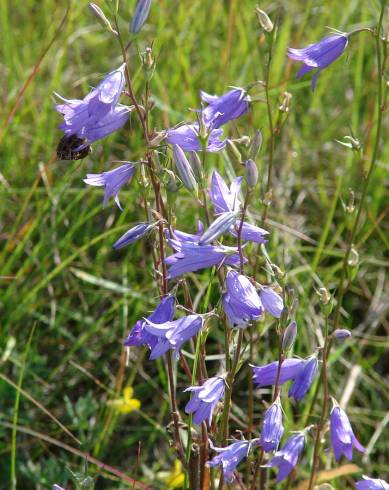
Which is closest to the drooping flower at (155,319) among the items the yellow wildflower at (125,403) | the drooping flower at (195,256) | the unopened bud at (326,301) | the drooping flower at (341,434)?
the drooping flower at (195,256)

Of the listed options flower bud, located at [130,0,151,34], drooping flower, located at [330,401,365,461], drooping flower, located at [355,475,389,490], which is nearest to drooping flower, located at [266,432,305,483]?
drooping flower, located at [330,401,365,461]

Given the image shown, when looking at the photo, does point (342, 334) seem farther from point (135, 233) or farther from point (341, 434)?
point (135, 233)

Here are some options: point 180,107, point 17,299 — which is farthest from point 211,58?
point 17,299

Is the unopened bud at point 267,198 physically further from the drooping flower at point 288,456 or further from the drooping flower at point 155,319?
the drooping flower at point 288,456

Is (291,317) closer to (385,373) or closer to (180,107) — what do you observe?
(385,373)

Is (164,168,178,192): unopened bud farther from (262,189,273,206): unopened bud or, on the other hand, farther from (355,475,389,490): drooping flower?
(355,475,389,490): drooping flower

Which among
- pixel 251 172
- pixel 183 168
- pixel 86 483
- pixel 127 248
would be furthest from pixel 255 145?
pixel 127 248
